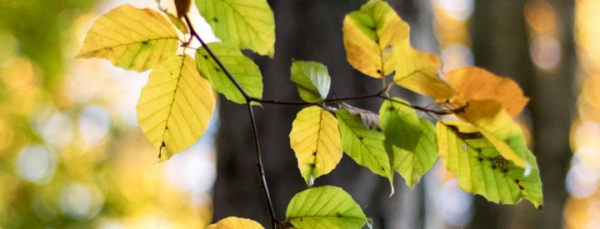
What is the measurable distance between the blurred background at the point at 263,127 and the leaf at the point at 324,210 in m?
0.43

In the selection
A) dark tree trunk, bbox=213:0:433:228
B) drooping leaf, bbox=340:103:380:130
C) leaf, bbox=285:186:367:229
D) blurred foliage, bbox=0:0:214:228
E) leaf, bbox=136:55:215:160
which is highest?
leaf, bbox=136:55:215:160

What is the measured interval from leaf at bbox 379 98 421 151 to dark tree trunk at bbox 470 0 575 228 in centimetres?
267

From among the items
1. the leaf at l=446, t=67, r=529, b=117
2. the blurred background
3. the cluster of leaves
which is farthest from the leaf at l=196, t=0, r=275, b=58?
the blurred background

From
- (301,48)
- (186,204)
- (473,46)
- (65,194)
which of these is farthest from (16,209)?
(301,48)

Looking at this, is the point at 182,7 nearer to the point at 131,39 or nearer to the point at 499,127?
the point at 131,39

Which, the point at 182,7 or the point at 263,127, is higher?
the point at 182,7

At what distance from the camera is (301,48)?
856 mm

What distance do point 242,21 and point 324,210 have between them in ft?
0.39

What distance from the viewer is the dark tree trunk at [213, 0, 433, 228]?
2.55 feet

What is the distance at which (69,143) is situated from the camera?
13.8 feet

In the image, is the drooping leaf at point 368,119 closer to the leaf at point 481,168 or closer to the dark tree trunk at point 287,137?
the leaf at point 481,168

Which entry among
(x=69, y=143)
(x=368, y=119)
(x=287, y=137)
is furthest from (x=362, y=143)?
(x=69, y=143)

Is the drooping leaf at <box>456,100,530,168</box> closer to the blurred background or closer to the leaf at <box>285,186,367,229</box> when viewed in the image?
the leaf at <box>285,186,367,229</box>

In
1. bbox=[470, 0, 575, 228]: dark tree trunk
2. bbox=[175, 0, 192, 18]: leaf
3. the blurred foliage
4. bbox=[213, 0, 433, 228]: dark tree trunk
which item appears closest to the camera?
bbox=[175, 0, 192, 18]: leaf
